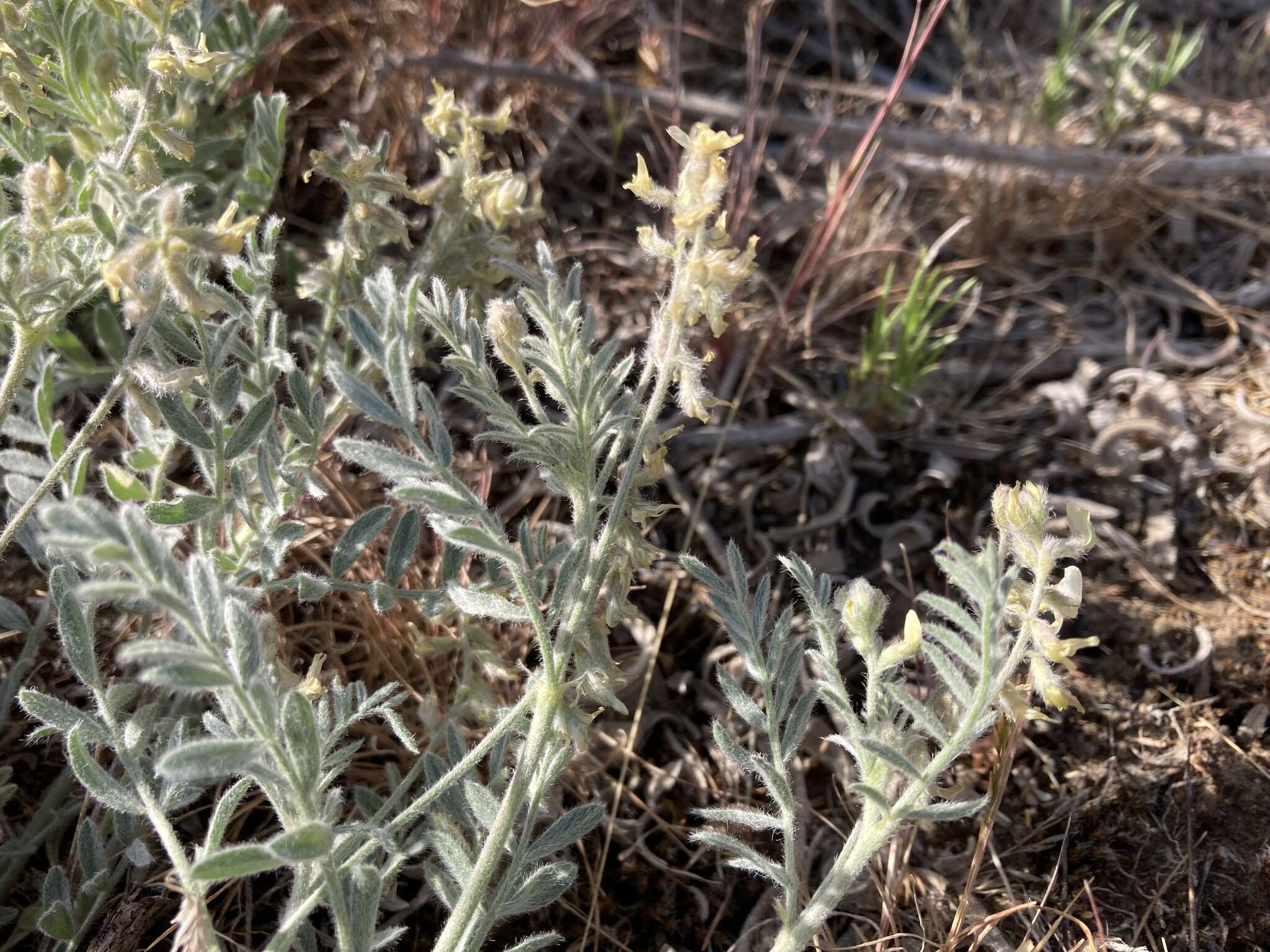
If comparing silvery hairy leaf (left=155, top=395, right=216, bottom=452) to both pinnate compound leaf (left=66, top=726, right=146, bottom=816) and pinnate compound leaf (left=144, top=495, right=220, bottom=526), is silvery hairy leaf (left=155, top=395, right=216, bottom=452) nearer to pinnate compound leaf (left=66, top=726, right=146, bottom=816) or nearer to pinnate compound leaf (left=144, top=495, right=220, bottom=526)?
pinnate compound leaf (left=144, top=495, right=220, bottom=526)

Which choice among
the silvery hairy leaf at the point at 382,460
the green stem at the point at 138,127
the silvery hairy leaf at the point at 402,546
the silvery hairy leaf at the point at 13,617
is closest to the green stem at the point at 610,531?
the silvery hairy leaf at the point at 382,460

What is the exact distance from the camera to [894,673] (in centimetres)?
155

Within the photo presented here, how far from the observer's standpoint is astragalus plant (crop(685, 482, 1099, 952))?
4.33 ft

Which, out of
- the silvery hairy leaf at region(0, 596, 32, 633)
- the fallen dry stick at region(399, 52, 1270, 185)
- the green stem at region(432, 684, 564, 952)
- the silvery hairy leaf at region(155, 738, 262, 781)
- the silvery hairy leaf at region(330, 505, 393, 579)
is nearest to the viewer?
the silvery hairy leaf at region(155, 738, 262, 781)

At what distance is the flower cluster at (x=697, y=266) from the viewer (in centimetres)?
129

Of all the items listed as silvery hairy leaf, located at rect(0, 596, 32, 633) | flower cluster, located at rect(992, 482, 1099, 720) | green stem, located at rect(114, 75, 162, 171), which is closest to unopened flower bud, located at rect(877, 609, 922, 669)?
flower cluster, located at rect(992, 482, 1099, 720)

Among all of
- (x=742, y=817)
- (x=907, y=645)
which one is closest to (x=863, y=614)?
(x=907, y=645)

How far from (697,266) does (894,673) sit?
2.20 feet

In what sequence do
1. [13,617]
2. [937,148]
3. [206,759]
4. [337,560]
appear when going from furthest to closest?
[937,148] < [13,617] < [337,560] < [206,759]

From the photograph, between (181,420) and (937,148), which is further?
(937,148)

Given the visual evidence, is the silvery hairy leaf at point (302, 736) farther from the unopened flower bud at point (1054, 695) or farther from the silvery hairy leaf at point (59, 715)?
the unopened flower bud at point (1054, 695)

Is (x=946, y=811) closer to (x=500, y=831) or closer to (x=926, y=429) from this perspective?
(x=500, y=831)

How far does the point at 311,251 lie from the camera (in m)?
2.63

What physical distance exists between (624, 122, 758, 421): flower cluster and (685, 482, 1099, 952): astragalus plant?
1.04 feet
